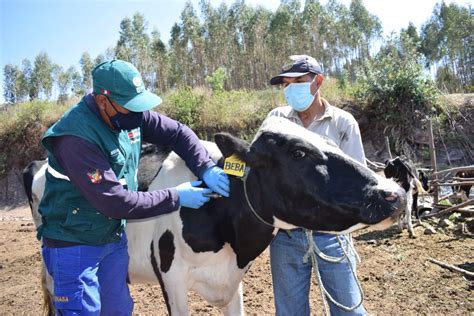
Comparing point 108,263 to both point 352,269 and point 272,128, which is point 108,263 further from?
point 352,269

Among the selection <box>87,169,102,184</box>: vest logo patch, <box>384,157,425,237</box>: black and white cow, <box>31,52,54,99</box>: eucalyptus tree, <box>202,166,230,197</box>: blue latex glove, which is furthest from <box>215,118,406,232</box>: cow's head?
<box>31,52,54,99</box>: eucalyptus tree

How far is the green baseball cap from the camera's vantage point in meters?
2.12

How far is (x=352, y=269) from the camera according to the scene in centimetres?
256

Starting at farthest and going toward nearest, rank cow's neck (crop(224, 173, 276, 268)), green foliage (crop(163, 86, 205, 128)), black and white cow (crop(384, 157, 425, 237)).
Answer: green foliage (crop(163, 86, 205, 128))
black and white cow (crop(384, 157, 425, 237))
cow's neck (crop(224, 173, 276, 268))

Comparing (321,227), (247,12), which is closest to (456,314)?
(321,227)

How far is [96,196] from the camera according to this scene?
203cm

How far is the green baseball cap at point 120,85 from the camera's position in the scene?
212 centimetres

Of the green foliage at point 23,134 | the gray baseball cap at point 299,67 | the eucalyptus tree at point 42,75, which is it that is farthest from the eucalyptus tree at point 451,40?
the eucalyptus tree at point 42,75

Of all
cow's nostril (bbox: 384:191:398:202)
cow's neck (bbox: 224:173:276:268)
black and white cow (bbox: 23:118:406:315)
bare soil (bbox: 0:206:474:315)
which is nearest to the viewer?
cow's nostril (bbox: 384:191:398:202)

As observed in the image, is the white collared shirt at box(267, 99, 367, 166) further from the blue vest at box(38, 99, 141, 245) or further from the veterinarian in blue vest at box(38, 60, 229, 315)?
the blue vest at box(38, 99, 141, 245)

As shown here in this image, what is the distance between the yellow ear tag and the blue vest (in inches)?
24.5

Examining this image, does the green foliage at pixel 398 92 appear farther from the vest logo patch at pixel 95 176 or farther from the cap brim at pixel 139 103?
the vest logo patch at pixel 95 176

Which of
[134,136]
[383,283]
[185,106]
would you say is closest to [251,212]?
[134,136]

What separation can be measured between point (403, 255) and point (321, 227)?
494 cm
